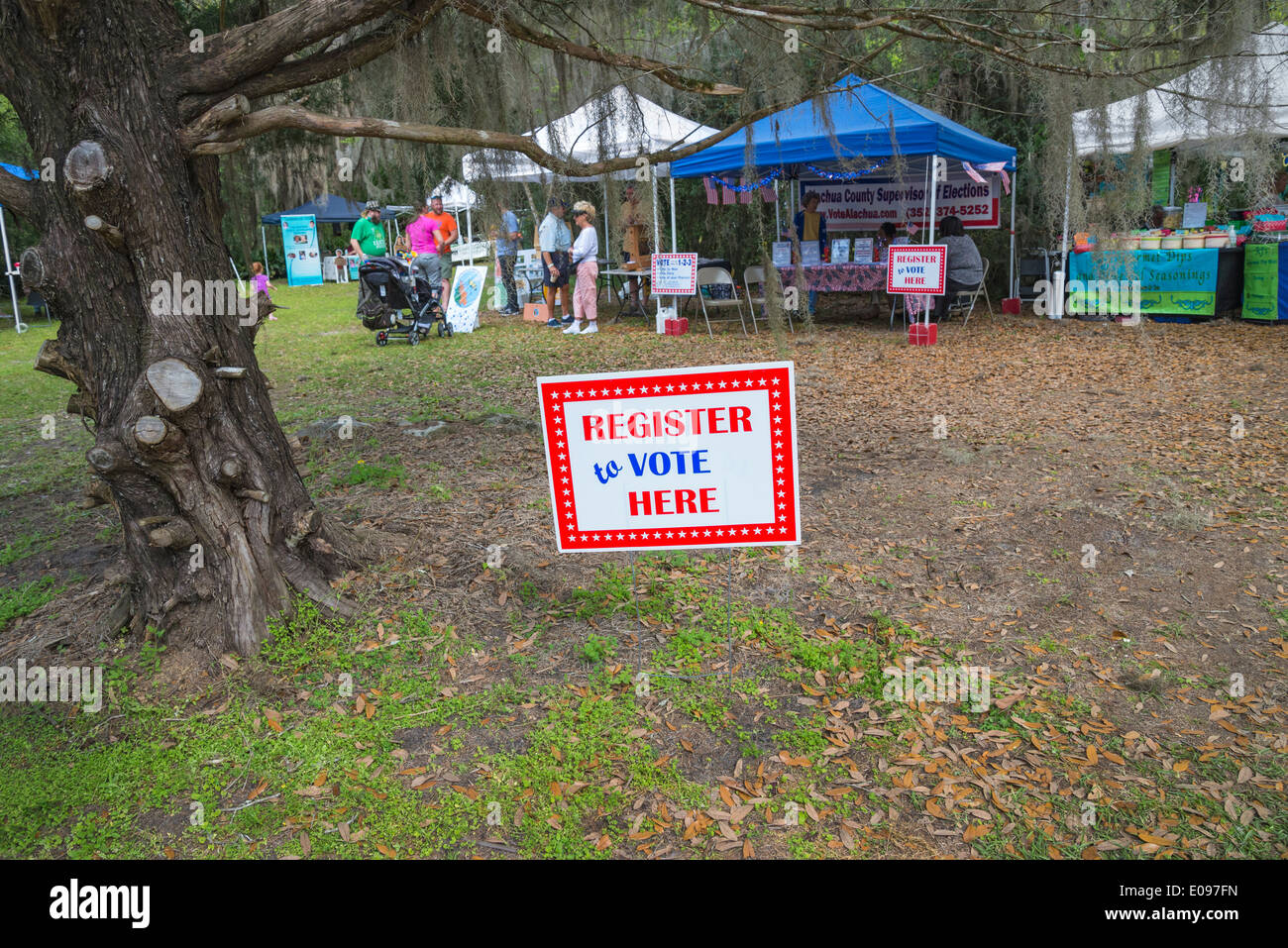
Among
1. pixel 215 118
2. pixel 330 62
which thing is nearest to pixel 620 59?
pixel 330 62

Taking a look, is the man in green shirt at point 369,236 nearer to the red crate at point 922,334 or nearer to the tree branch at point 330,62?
the red crate at point 922,334

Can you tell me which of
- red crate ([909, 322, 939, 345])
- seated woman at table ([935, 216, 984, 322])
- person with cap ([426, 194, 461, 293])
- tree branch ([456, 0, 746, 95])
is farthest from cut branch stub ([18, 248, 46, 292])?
seated woman at table ([935, 216, 984, 322])

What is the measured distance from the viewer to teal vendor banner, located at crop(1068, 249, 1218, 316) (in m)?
11.5

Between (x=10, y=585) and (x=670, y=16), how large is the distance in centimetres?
497

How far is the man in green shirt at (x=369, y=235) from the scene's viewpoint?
43.4 feet

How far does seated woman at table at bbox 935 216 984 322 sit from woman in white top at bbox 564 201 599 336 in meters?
4.83

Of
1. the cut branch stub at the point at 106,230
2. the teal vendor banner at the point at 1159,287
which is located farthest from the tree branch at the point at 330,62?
the teal vendor banner at the point at 1159,287

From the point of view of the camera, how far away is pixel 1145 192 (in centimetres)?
502

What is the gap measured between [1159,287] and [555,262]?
8396 millimetres

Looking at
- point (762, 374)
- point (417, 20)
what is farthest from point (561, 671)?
point (417, 20)

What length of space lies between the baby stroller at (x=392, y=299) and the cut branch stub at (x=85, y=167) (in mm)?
8572

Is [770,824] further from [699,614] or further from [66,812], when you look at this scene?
[66,812]

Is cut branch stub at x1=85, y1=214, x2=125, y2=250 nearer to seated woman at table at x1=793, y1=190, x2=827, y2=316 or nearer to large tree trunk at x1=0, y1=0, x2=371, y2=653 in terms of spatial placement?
large tree trunk at x1=0, y1=0, x2=371, y2=653

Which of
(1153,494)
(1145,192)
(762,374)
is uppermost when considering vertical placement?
(1145,192)
